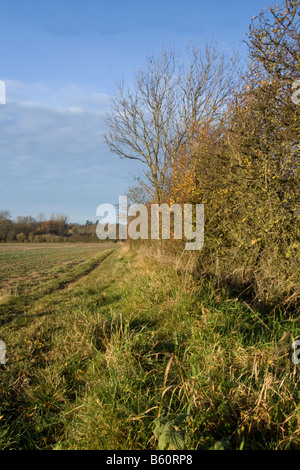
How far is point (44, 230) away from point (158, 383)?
81.4 metres

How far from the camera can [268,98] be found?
4887 mm

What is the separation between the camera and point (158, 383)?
288cm

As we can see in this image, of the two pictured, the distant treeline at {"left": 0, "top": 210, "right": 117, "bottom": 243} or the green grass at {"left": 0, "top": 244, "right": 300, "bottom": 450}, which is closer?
the green grass at {"left": 0, "top": 244, "right": 300, "bottom": 450}

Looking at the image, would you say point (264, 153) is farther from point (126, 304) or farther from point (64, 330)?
point (64, 330)

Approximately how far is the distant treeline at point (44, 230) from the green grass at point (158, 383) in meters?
68.4

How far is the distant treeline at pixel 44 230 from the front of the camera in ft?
228

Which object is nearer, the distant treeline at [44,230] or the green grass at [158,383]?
the green grass at [158,383]

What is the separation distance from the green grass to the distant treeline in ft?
224

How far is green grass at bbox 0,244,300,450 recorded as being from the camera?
2303 mm

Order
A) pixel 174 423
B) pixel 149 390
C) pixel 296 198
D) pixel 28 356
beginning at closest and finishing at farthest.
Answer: pixel 174 423, pixel 149 390, pixel 28 356, pixel 296 198

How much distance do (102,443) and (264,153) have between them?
5.00 metres

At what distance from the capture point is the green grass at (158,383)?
2303 mm
